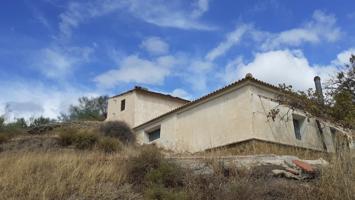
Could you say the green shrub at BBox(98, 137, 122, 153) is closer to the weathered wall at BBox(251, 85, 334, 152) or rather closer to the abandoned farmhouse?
the abandoned farmhouse

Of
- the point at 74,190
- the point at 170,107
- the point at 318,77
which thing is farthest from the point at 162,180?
the point at 170,107

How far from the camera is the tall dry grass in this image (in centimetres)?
732

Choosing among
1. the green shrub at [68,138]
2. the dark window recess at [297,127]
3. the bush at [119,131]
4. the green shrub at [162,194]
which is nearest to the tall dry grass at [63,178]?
the green shrub at [162,194]

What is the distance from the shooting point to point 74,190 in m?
7.53

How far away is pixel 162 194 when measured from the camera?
7.01 meters

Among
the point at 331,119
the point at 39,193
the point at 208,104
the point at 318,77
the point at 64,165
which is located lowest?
the point at 39,193

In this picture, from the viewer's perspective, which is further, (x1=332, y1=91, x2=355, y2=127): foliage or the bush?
the bush

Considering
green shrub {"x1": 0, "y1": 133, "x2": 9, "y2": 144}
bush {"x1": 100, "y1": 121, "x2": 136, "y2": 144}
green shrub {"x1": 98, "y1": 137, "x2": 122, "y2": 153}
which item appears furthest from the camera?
bush {"x1": 100, "y1": 121, "x2": 136, "y2": 144}

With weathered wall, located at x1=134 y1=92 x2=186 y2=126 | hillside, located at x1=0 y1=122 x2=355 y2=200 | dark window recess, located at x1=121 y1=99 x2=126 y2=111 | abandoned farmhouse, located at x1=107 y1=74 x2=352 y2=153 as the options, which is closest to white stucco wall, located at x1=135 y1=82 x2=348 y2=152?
abandoned farmhouse, located at x1=107 y1=74 x2=352 y2=153

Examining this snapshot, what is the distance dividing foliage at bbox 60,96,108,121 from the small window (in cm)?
2187

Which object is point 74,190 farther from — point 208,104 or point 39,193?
point 208,104

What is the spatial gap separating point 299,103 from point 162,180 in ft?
33.5

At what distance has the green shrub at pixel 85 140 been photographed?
17.5 meters

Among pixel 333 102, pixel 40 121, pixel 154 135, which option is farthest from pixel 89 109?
pixel 333 102
